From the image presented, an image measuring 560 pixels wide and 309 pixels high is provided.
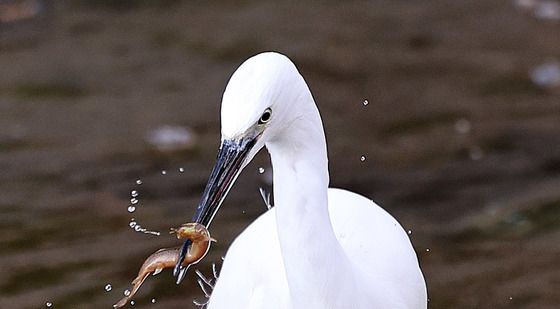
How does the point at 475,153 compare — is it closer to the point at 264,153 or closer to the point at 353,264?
the point at 264,153

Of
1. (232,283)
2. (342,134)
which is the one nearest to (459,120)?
(342,134)

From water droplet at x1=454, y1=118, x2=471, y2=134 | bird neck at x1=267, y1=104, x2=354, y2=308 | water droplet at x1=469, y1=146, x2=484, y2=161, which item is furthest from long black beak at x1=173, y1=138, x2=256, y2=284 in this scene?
water droplet at x1=454, y1=118, x2=471, y2=134

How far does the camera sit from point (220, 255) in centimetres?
475

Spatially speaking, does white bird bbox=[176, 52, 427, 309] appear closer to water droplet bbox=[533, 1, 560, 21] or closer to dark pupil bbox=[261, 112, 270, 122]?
dark pupil bbox=[261, 112, 270, 122]

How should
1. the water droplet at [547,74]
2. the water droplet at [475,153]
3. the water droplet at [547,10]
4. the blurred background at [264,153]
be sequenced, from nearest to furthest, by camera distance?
1. the blurred background at [264,153]
2. the water droplet at [475,153]
3. the water droplet at [547,74]
4. the water droplet at [547,10]

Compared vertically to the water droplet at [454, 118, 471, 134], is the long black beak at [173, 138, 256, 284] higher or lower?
lower

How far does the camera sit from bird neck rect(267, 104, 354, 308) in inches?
110

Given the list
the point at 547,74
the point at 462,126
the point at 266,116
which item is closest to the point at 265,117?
the point at 266,116

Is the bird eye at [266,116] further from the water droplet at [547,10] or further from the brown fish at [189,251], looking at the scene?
the water droplet at [547,10]

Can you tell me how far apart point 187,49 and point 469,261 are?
2349mm

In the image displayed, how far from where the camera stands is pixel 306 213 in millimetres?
2855

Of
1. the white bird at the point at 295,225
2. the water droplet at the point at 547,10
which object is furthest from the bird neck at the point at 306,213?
the water droplet at the point at 547,10

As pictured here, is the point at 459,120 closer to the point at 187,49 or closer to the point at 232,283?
the point at 187,49

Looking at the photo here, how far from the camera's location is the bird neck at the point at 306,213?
280 centimetres
